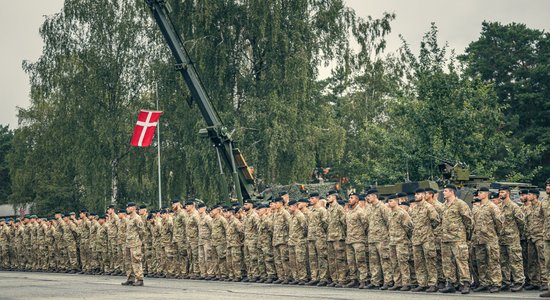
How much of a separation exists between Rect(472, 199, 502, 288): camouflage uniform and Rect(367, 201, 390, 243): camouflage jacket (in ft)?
5.89

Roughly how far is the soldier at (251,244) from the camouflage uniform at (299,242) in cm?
132

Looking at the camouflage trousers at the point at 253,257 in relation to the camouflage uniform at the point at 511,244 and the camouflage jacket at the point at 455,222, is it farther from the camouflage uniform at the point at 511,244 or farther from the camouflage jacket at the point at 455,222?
the camouflage uniform at the point at 511,244

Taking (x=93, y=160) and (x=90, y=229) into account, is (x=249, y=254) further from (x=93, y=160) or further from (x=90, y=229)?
(x=93, y=160)

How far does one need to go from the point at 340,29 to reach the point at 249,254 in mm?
16673

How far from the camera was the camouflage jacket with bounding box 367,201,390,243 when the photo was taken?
15094 mm

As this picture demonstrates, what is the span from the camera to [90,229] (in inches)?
914

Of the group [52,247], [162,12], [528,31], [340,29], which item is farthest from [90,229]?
[528,31]

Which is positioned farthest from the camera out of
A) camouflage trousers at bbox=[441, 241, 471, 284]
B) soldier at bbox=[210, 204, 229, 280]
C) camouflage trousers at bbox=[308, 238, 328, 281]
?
soldier at bbox=[210, 204, 229, 280]

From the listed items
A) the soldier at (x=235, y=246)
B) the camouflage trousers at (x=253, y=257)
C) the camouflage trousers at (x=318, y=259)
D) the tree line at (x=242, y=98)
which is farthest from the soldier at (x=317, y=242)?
the tree line at (x=242, y=98)

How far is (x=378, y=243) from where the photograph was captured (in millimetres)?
15102

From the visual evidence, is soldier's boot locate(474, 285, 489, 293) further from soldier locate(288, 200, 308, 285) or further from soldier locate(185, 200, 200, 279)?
soldier locate(185, 200, 200, 279)

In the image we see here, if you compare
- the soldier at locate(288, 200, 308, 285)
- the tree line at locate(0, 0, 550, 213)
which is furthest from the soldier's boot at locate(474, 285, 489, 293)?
the tree line at locate(0, 0, 550, 213)

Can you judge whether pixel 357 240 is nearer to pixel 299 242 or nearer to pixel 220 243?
pixel 299 242

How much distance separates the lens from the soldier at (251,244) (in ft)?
59.5
